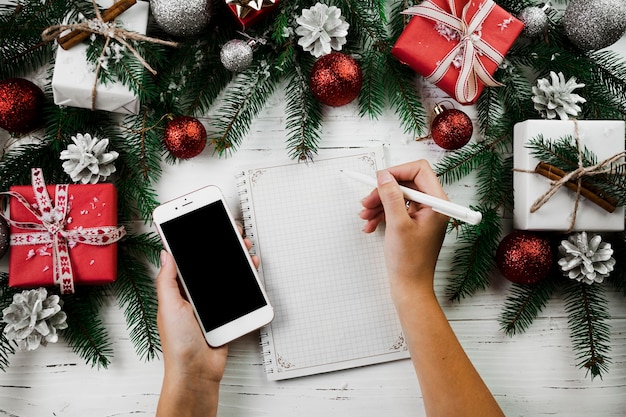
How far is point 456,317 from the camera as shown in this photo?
104 centimetres

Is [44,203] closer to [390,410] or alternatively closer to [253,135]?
[253,135]

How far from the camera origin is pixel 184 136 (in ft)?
3.10

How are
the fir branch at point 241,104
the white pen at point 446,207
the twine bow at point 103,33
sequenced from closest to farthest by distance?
the white pen at point 446,207, the twine bow at point 103,33, the fir branch at point 241,104

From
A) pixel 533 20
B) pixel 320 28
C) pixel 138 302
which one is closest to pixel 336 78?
pixel 320 28

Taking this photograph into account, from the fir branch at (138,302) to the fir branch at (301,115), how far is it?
381 mm

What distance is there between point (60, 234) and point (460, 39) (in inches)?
34.5

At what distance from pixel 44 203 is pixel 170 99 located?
1.05 feet

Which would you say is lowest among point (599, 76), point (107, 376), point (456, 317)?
point (107, 376)

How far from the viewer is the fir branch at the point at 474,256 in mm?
996

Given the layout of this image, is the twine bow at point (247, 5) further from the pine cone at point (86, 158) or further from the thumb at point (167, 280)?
the thumb at point (167, 280)

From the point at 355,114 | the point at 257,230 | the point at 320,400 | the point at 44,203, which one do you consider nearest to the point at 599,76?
the point at 355,114

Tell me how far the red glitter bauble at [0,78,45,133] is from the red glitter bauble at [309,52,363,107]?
559mm

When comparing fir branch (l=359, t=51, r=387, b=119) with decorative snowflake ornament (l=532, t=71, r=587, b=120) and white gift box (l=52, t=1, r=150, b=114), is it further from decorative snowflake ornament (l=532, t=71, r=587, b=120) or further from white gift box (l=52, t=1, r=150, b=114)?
white gift box (l=52, t=1, r=150, b=114)

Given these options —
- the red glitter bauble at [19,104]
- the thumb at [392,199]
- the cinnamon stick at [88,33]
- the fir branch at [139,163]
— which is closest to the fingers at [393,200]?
the thumb at [392,199]
